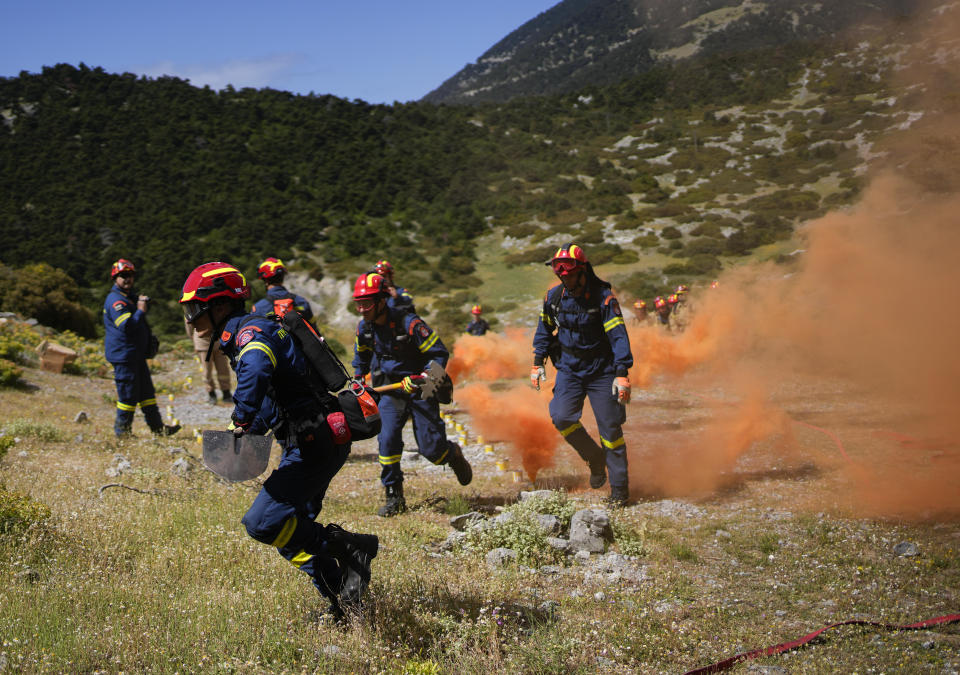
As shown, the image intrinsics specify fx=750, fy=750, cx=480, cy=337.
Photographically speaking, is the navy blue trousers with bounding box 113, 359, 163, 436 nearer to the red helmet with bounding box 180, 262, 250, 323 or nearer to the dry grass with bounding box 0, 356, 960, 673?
the dry grass with bounding box 0, 356, 960, 673

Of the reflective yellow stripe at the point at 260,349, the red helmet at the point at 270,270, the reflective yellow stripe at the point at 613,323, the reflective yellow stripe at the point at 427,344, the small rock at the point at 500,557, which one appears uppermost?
the red helmet at the point at 270,270

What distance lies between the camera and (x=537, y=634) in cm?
392

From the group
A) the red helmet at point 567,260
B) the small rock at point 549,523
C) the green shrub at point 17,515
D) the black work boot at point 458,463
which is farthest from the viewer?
the black work boot at point 458,463

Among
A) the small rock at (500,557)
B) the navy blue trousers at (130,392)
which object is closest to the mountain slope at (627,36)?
the navy blue trousers at (130,392)

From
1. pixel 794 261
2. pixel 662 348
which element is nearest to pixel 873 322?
pixel 662 348

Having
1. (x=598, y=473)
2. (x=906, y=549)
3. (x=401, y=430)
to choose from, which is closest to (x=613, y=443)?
(x=598, y=473)

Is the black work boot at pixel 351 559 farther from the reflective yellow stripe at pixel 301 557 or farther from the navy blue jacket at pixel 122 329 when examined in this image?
the navy blue jacket at pixel 122 329

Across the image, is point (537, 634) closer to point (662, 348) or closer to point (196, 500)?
point (196, 500)

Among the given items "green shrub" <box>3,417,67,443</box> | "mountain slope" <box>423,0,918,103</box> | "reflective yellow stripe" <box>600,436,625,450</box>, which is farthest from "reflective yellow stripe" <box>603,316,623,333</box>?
"mountain slope" <box>423,0,918,103</box>

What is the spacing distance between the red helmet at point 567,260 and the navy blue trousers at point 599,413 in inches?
42.7

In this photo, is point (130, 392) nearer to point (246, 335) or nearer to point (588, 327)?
point (588, 327)

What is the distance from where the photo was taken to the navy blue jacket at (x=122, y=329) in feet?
29.8

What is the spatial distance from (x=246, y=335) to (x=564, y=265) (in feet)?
12.3

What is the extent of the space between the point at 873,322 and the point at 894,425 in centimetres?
531
